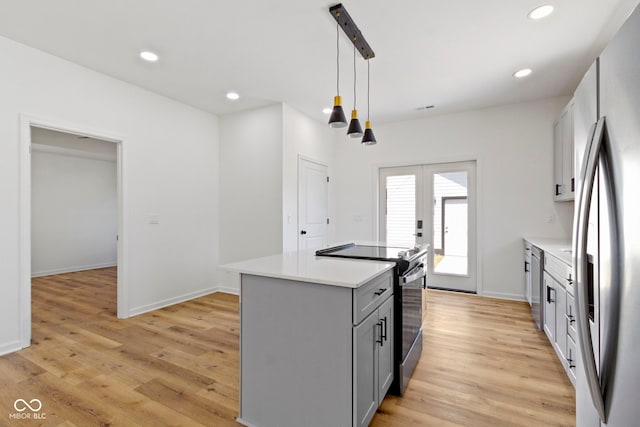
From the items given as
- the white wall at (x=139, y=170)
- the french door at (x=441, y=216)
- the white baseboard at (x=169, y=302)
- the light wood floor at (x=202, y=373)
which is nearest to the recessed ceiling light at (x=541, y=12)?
the french door at (x=441, y=216)

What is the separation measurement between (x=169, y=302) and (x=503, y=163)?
5.01 meters

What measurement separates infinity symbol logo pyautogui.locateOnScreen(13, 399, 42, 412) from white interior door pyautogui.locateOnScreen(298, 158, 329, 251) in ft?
9.93

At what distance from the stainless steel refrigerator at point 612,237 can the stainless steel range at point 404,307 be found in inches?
43.6

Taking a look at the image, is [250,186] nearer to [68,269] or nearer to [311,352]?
[311,352]

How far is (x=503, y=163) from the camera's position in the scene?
4.40 m

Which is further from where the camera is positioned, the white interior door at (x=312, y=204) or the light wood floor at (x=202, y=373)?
the white interior door at (x=312, y=204)

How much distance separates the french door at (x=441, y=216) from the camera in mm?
4695

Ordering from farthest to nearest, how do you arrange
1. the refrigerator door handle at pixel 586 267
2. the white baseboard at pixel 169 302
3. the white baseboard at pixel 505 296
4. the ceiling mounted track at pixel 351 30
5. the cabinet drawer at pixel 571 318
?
1. the white baseboard at pixel 505 296
2. the white baseboard at pixel 169 302
3. the ceiling mounted track at pixel 351 30
4. the cabinet drawer at pixel 571 318
5. the refrigerator door handle at pixel 586 267

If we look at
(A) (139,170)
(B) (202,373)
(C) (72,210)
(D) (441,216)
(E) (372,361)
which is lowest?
(B) (202,373)

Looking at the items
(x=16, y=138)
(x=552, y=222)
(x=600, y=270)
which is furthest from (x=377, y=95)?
(x=16, y=138)

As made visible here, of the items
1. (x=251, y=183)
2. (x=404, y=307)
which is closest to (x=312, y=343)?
(x=404, y=307)

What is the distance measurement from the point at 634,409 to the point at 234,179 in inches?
180

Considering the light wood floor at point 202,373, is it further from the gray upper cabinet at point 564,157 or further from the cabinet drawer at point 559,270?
the gray upper cabinet at point 564,157

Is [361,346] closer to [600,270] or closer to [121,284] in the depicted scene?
[600,270]
